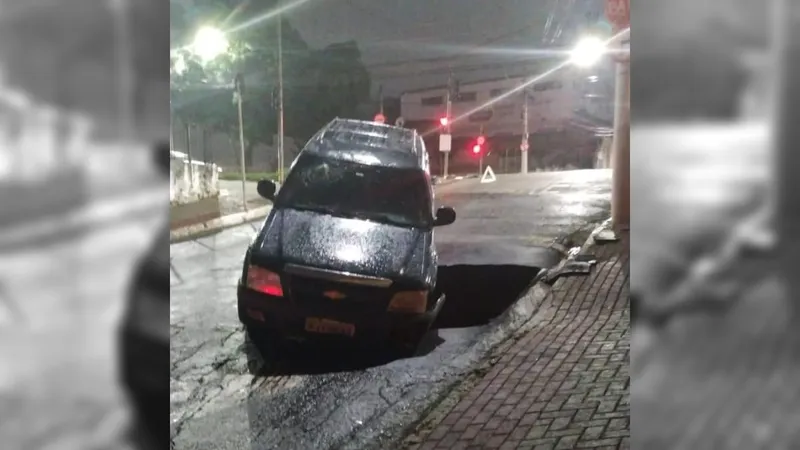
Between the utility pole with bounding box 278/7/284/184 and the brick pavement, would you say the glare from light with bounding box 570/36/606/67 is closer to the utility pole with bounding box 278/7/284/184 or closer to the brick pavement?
the brick pavement

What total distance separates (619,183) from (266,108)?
108 centimetres

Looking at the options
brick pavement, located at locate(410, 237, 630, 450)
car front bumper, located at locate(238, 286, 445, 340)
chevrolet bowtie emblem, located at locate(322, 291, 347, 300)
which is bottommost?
brick pavement, located at locate(410, 237, 630, 450)

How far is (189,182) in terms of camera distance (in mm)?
2113

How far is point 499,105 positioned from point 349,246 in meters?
0.62

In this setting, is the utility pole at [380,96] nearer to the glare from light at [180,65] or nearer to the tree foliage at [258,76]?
the tree foliage at [258,76]

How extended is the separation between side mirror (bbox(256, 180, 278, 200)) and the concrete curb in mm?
33

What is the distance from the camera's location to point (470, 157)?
2158 mm

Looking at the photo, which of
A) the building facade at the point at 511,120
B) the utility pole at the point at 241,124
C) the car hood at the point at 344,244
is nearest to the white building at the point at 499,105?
the building facade at the point at 511,120

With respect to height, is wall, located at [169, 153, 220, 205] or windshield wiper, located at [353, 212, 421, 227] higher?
wall, located at [169, 153, 220, 205]

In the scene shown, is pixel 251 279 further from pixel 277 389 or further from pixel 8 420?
pixel 8 420

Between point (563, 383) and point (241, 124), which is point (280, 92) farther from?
point (563, 383)

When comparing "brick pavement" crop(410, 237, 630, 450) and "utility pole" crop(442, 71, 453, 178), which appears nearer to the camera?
"brick pavement" crop(410, 237, 630, 450)

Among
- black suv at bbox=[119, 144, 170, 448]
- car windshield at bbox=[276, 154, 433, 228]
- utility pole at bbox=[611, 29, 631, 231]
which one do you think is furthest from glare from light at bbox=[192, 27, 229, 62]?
utility pole at bbox=[611, 29, 631, 231]

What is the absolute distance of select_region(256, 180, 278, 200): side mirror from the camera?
211cm
